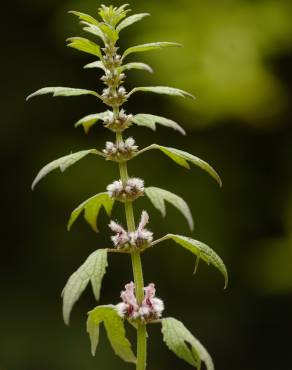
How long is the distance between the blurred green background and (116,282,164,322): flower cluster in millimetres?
3337

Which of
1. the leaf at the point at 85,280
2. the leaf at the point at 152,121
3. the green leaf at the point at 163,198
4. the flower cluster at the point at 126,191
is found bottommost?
the leaf at the point at 85,280

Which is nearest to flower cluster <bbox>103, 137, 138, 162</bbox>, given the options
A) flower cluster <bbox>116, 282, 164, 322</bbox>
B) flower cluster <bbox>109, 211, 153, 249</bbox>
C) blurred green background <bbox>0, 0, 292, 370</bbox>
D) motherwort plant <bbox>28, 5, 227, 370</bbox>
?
motherwort plant <bbox>28, 5, 227, 370</bbox>

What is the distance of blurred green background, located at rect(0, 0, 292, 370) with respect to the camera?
486cm

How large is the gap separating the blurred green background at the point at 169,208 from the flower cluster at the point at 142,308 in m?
3.34

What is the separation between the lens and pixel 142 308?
137cm

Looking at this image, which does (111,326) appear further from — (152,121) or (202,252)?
(152,121)

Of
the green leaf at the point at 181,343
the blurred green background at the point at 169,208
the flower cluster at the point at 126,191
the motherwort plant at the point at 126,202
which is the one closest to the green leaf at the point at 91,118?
the motherwort plant at the point at 126,202

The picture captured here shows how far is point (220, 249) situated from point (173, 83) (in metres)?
1.23

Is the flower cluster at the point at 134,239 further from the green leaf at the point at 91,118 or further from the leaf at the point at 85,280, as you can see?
the green leaf at the point at 91,118

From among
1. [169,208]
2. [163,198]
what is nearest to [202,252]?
[163,198]

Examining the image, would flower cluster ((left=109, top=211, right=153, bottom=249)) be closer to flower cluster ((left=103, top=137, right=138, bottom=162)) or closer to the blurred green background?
flower cluster ((left=103, top=137, right=138, bottom=162))

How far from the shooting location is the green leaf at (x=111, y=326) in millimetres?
1413

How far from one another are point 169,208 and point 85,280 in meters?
3.73

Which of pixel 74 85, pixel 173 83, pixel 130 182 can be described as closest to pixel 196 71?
pixel 173 83
